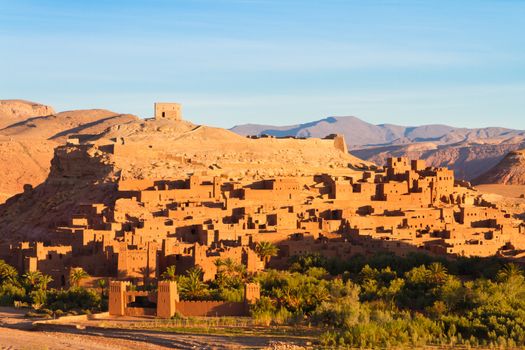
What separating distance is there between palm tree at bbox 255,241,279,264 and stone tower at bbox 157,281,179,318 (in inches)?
300

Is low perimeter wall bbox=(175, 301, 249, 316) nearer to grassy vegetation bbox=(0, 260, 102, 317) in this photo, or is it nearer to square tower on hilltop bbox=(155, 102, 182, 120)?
grassy vegetation bbox=(0, 260, 102, 317)

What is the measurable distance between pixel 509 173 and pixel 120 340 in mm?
70527

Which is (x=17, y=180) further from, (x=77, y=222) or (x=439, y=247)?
(x=439, y=247)

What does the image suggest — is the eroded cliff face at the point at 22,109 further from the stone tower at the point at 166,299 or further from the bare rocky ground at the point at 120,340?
the bare rocky ground at the point at 120,340

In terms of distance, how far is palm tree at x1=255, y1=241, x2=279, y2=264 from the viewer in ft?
129

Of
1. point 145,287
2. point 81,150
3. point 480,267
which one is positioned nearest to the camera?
point 145,287

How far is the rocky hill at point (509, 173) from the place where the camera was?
92812 millimetres

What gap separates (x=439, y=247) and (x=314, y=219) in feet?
17.4

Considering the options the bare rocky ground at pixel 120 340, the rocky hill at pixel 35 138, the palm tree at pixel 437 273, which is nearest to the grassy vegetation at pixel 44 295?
the bare rocky ground at pixel 120 340

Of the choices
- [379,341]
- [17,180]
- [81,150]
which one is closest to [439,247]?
[379,341]

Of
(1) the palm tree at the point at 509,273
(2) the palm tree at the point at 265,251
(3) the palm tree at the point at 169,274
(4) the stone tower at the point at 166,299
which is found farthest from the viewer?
(2) the palm tree at the point at 265,251

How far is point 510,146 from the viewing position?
15350cm

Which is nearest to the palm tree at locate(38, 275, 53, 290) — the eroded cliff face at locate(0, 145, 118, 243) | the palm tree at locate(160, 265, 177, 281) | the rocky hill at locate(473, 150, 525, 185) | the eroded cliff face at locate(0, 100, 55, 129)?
the palm tree at locate(160, 265, 177, 281)

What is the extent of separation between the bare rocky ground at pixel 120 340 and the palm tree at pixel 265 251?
32.4ft
